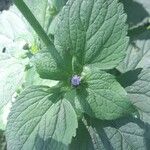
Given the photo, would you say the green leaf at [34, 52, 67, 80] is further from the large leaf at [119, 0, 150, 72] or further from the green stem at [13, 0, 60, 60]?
the large leaf at [119, 0, 150, 72]

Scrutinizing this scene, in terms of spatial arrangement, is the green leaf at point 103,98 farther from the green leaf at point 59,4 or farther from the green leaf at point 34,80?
the green leaf at point 59,4

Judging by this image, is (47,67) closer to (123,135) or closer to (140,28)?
(123,135)

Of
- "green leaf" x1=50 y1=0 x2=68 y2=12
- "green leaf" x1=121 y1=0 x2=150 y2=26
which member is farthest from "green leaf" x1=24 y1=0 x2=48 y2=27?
"green leaf" x1=121 y1=0 x2=150 y2=26

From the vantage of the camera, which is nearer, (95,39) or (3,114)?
(95,39)

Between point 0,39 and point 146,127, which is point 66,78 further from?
point 0,39

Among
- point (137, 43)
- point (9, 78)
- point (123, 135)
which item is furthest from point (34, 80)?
point (137, 43)

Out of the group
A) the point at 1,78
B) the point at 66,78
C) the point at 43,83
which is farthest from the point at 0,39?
the point at 66,78
